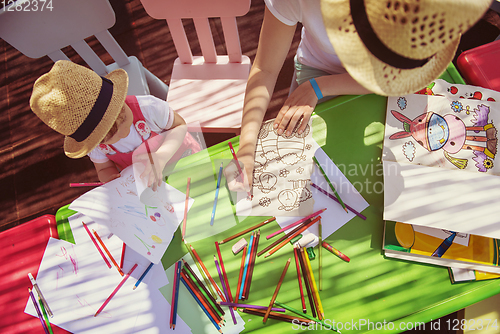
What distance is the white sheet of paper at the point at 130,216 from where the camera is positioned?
1.09 metres

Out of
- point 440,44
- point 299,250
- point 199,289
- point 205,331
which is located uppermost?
point 440,44

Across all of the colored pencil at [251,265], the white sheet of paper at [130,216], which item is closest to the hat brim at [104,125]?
the white sheet of paper at [130,216]

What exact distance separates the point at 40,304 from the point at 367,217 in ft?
4.26

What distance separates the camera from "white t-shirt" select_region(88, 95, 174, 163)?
1.27m

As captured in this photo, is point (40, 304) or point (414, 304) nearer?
point (414, 304)

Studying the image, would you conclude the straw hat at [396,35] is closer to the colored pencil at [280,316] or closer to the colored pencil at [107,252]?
the colored pencil at [280,316]

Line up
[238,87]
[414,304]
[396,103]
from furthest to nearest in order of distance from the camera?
[238,87] → [396,103] → [414,304]

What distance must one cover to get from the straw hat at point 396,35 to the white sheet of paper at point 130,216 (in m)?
0.86

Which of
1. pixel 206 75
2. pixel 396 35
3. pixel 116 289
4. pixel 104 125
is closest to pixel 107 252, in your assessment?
pixel 116 289

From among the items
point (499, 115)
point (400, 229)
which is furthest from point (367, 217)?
point (499, 115)

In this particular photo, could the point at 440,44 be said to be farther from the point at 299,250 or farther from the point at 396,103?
the point at 299,250

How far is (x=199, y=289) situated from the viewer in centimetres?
105

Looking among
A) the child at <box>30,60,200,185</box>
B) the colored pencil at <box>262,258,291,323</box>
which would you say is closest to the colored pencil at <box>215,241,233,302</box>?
the colored pencil at <box>262,258,291,323</box>

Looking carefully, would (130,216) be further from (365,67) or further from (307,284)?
(365,67)
